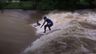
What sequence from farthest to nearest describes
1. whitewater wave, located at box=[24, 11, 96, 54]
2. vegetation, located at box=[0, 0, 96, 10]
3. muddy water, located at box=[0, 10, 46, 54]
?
vegetation, located at box=[0, 0, 96, 10] → muddy water, located at box=[0, 10, 46, 54] → whitewater wave, located at box=[24, 11, 96, 54]

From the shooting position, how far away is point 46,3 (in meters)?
20.0

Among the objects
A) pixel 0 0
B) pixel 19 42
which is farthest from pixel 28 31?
pixel 0 0

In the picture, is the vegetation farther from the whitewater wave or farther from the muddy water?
the whitewater wave

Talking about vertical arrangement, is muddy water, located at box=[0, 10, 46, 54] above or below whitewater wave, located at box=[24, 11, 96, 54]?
below

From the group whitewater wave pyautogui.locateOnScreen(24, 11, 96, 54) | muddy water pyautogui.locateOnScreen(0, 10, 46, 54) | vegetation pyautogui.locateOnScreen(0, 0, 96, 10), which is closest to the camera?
whitewater wave pyautogui.locateOnScreen(24, 11, 96, 54)

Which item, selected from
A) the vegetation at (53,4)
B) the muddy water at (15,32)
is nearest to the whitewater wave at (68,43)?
the muddy water at (15,32)

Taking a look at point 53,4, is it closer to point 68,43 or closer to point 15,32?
point 15,32

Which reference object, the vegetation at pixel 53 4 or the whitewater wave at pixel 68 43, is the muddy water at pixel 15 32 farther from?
the vegetation at pixel 53 4

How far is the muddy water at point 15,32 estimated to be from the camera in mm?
10539

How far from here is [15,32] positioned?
43.3ft

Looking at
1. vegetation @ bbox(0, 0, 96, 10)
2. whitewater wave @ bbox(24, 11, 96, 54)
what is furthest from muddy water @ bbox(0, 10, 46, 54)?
vegetation @ bbox(0, 0, 96, 10)

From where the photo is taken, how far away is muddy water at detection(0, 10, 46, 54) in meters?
10.5

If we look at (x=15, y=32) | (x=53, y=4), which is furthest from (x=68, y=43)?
(x=53, y=4)

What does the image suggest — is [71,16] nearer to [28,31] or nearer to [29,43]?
[28,31]
